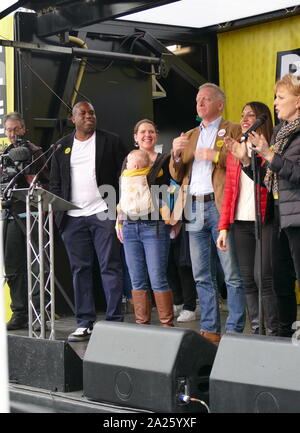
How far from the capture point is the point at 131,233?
18.0 feet

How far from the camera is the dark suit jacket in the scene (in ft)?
19.3

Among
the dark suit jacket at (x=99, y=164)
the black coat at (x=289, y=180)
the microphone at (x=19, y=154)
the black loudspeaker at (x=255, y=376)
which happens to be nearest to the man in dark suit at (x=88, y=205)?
the dark suit jacket at (x=99, y=164)

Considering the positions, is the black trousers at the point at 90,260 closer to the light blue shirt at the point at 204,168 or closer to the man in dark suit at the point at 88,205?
the man in dark suit at the point at 88,205

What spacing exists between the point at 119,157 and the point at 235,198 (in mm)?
1363

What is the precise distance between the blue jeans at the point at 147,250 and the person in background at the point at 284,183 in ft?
3.64

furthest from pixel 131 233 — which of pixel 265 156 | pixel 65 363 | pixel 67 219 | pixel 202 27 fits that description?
pixel 202 27

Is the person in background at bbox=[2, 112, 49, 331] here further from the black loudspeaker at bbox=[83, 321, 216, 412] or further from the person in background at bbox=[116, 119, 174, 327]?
the black loudspeaker at bbox=[83, 321, 216, 412]

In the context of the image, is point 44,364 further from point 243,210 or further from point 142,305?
point 243,210

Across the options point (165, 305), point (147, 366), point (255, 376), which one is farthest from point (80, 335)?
point (255, 376)

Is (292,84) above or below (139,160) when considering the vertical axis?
above

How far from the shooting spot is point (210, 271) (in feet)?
17.0

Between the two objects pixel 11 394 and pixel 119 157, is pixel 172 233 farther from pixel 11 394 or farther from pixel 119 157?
pixel 11 394

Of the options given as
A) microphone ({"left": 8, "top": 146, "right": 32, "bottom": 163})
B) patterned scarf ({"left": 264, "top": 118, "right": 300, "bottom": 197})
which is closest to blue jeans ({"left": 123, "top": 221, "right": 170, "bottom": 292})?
microphone ({"left": 8, "top": 146, "right": 32, "bottom": 163})

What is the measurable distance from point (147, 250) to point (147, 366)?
155cm
